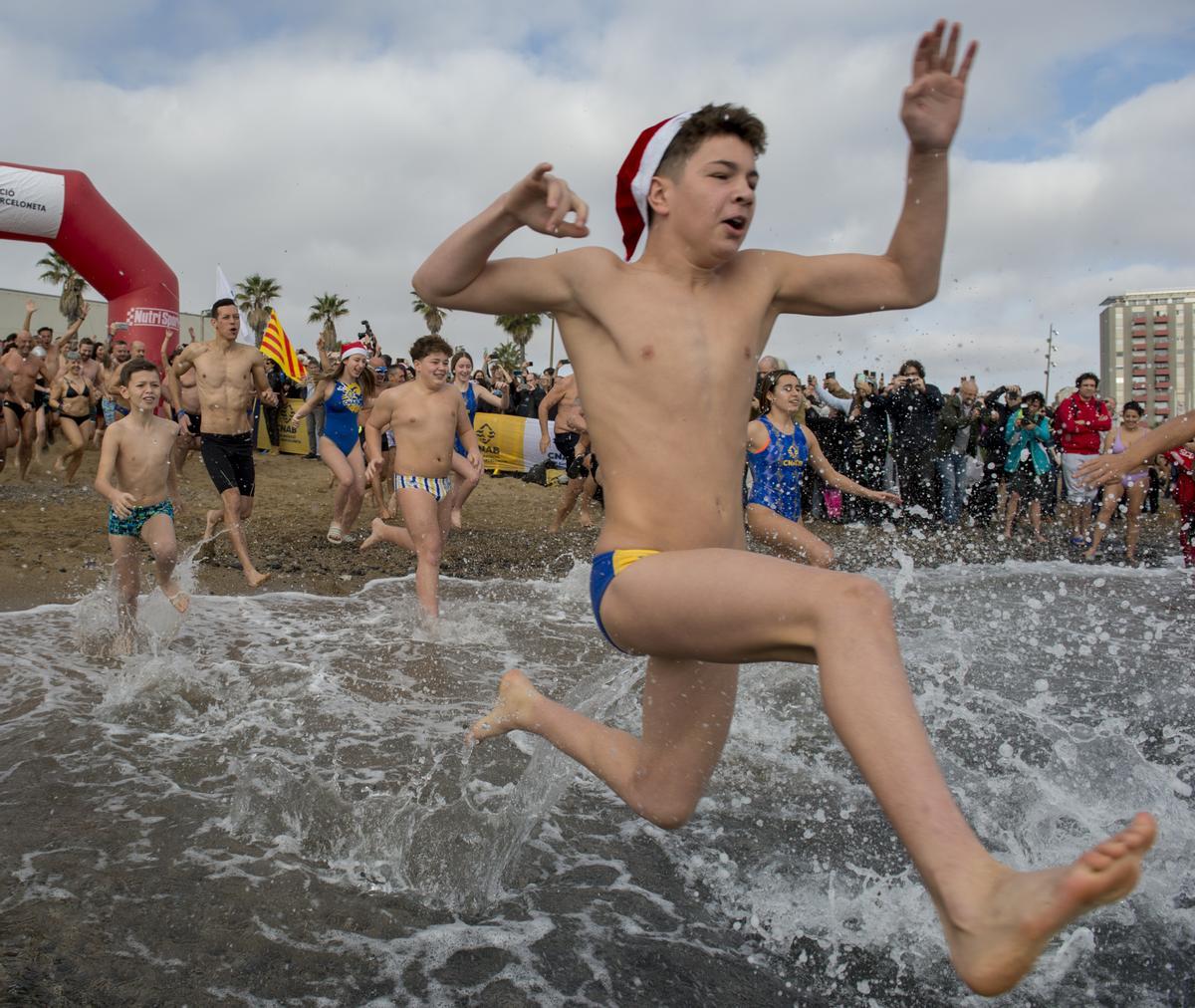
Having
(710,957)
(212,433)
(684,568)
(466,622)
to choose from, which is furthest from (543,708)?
(212,433)

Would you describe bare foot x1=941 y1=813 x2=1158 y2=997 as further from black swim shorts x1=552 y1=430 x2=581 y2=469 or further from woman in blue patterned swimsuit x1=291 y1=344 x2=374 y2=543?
black swim shorts x1=552 y1=430 x2=581 y2=469

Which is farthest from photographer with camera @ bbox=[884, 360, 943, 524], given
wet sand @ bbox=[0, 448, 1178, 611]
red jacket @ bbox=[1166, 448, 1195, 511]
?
red jacket @ bbox=[1166, 448, 1195, 511]

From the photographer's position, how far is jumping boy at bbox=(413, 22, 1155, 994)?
221cm

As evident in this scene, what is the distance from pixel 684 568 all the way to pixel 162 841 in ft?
7.59

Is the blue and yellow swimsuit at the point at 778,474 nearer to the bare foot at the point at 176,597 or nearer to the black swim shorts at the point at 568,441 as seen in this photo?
the bare foot at the point at 176,597

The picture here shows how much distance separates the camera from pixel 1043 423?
12.4 metres

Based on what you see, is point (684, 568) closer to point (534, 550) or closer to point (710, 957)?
point (710, 957)

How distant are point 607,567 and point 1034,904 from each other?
1262 millimetres

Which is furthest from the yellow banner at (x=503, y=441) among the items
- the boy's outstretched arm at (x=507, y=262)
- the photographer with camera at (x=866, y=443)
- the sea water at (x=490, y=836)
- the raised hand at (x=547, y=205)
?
the raised hand at (x=547, y=205)

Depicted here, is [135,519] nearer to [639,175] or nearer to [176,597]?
[176,597]

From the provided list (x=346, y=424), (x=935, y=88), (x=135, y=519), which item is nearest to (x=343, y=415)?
(x=346, y=424)

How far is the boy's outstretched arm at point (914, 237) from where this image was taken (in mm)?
2467

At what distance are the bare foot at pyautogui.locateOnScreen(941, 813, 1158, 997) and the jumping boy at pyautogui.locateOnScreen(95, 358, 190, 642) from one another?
18.6 ft

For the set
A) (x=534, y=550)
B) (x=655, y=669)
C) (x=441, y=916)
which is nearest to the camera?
(x=655, y=669)
